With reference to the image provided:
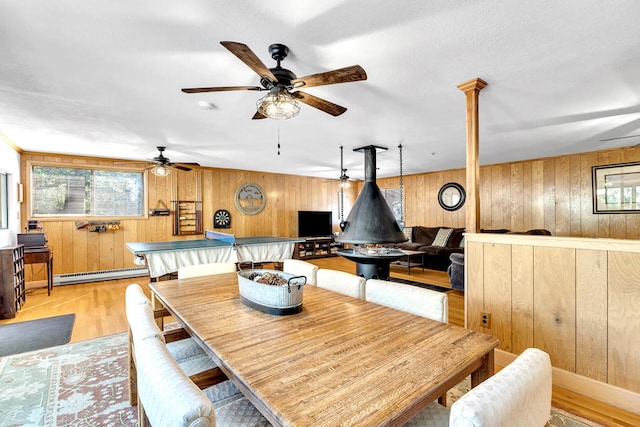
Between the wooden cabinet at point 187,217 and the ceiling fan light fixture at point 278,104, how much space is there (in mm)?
5023

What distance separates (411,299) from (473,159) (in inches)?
56.6

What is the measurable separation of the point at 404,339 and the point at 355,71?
4.74 feet

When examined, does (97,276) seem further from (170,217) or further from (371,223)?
(371,223)

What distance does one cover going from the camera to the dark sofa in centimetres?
616

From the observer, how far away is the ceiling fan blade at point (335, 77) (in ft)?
5.56

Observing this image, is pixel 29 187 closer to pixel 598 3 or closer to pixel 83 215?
pixel 83 215

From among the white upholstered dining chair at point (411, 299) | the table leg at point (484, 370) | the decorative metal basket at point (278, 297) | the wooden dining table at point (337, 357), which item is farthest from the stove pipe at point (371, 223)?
the table leg at point (484, 370)

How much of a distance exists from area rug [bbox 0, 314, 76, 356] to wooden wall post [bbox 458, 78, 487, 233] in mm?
4024

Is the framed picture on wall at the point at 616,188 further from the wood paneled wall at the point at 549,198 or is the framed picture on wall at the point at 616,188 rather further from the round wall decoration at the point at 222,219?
the round wall decoration at the point at 222,219

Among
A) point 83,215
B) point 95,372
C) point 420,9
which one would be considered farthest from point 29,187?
point 420,9

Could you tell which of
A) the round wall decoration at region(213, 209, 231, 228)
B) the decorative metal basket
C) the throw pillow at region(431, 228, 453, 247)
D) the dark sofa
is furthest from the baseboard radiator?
the throw pillow at region(431, 228, 453, 247)

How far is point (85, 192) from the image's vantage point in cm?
538

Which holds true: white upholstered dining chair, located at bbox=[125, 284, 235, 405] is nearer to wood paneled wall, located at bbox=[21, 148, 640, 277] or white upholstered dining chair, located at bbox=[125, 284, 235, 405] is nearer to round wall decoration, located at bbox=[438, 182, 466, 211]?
wood paneled wall, located at bbox=[21, 148, 640, 277]

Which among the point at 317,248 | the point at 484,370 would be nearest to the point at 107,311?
the point at 484,370
